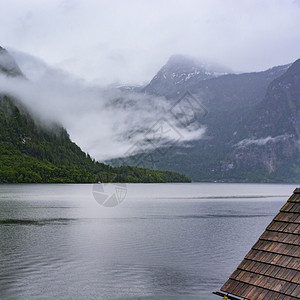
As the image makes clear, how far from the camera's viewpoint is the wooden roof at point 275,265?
2003 centimetres

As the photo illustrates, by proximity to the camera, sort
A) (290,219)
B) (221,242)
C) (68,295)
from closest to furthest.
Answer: (290,219) → (68,295) → (221,242)

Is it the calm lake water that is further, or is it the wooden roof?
the calm lake water

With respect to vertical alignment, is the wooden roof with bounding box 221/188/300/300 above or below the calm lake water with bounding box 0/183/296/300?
above

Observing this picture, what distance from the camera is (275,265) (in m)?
21.0

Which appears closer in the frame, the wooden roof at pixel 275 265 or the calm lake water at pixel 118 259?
the wooden roof at pixel 275 265

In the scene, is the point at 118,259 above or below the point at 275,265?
below

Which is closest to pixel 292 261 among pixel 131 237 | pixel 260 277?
pixel 260 277

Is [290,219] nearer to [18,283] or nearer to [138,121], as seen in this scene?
[18,283]

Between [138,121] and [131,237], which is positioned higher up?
[138,121]

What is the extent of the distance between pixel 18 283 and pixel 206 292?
15387 millimetres

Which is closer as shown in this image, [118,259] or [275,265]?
[275,265]

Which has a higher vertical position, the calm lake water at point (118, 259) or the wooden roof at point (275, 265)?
the wooden roof at point (275, 265)

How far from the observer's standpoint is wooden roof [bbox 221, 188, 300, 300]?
65.7 feet

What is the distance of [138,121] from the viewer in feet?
242
